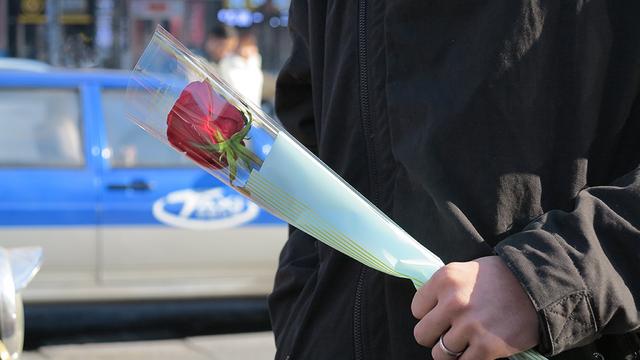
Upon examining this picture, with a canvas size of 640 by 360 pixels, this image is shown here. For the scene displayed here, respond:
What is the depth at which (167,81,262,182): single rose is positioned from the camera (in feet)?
4.31

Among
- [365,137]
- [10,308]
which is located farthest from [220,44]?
[365,137]

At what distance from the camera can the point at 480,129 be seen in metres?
1.28

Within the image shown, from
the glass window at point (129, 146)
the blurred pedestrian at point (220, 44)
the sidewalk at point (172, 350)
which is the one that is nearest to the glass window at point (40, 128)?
the glass window at point (129, 146)

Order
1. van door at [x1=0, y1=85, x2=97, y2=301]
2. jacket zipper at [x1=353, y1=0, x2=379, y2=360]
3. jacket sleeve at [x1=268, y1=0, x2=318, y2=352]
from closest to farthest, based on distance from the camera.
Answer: jacket zipper at [x1=353, y1=0, x2=379, y2=360]
jacket sleeve at [x1=268, y1=0, x2=318, y2=352]
van door at [x1=0, y1=85, x2=97, y2=301]

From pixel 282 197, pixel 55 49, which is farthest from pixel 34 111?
pixel 55 49

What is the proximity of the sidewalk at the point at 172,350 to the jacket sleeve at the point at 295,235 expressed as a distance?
3684 millimetres

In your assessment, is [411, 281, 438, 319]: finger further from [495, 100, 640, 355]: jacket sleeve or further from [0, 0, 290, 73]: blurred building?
[0, 0, 290, 73]: blurred building

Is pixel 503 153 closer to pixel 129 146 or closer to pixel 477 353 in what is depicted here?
pixel 477 353

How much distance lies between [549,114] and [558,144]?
0.13 ft

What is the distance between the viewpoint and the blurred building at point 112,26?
61.9ft

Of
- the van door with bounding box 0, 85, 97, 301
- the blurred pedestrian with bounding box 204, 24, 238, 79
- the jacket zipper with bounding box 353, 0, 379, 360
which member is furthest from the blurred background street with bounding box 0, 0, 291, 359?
the jacket zipper with bounding box 353, 0, 379, 360

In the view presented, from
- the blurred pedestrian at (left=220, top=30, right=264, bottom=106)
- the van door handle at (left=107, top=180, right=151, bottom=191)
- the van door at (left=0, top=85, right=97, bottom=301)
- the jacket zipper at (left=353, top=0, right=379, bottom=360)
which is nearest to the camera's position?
the jacket zipper at (left=353, top=0, right=379, bottom=360)

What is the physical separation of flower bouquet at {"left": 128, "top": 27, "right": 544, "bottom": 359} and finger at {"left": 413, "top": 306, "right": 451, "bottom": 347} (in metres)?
0.08

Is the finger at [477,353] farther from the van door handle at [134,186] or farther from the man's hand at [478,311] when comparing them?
the van door handle at [134,186]
